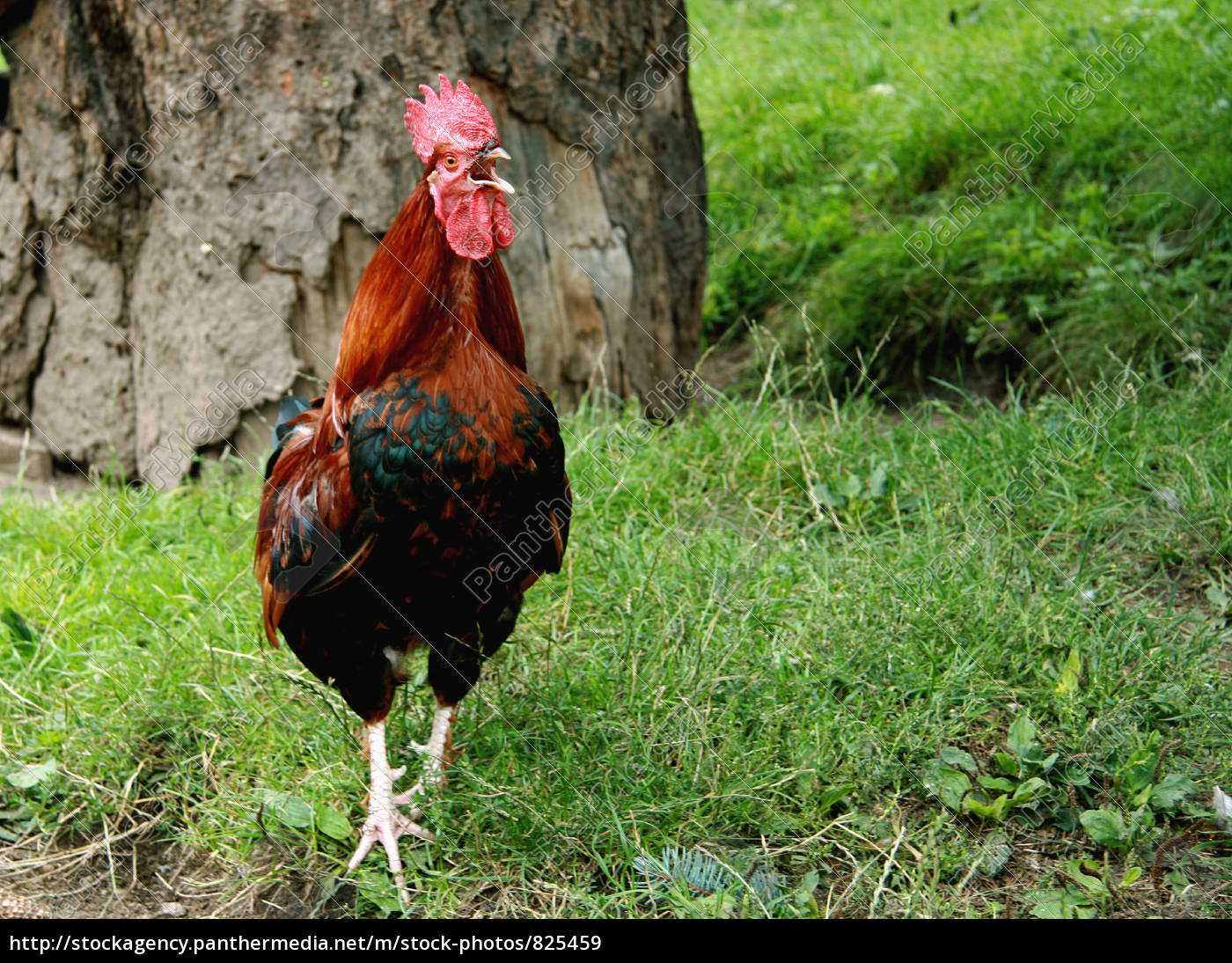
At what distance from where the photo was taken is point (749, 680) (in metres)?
2.82

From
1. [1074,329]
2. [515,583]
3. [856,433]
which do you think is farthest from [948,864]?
[1074,329]

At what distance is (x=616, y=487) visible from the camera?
11.5 feet

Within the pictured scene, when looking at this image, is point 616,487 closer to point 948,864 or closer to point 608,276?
point 608,276

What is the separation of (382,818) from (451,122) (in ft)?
5.27

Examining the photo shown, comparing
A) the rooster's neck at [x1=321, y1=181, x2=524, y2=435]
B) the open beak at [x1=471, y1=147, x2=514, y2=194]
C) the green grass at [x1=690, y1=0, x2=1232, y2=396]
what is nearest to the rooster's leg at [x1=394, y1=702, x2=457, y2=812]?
the rooster's neck at [x1=321, y1=181, x2=524, y2=435]

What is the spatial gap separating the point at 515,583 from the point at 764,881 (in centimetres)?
87

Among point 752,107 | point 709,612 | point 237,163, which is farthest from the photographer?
point 752,107

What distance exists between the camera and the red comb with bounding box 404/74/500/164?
2.18 metres

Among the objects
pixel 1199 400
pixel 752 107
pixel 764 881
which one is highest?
pixel 752 107

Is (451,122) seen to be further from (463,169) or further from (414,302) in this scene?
→ (414,302)

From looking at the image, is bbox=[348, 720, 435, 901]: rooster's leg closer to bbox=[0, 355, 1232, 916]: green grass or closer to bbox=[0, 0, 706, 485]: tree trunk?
bbox=[0, 355, 1232, 916]: green grass

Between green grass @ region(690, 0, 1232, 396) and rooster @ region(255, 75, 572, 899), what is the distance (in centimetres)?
168

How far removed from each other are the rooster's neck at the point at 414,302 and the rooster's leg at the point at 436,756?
864 mm

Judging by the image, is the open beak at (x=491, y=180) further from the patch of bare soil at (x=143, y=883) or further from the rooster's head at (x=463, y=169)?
the patch of bare soil at (x=143, y=883)
